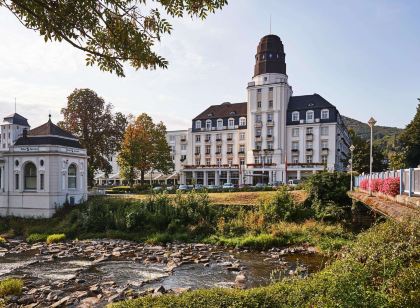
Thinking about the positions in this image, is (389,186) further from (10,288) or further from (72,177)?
(72,177)

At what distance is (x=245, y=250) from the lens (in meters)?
24.7

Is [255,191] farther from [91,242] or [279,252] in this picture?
[91,242]

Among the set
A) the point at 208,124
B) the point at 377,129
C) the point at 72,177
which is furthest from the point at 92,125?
the point at 377,129

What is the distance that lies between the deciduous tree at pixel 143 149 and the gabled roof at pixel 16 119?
42.9 feet

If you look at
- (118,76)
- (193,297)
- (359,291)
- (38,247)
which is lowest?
(38,247)

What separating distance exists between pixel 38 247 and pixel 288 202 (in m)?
20.4

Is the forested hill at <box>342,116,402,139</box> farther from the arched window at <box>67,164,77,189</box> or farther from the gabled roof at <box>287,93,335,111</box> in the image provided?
the arched window at <box>67,164,77,189</box>

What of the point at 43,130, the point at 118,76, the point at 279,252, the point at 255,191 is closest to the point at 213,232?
the point at 279,252

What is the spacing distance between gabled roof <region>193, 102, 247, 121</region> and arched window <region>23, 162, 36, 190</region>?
39593 mm

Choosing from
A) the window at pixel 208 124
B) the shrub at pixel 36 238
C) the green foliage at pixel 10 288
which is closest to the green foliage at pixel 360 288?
the green foliage at pixel 10 288

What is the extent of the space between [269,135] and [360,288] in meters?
55.0

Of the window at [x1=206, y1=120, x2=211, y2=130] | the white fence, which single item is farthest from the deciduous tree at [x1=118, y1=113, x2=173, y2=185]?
the white fence

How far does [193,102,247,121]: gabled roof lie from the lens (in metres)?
68.8

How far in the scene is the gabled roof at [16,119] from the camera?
38.9 m
